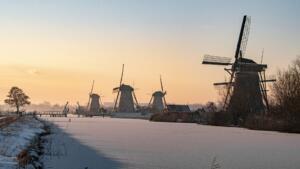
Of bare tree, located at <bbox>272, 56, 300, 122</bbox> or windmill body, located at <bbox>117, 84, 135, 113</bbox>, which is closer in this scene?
bare tree, located at <bbox>272, 56, 300, 122</bbox>

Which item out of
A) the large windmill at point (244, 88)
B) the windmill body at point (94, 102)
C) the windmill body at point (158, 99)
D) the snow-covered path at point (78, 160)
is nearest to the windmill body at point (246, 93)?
the large windmill at point (244, 88)

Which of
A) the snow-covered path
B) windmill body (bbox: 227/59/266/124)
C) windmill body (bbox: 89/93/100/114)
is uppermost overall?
windmill body (bbox: 89/93/100/114)

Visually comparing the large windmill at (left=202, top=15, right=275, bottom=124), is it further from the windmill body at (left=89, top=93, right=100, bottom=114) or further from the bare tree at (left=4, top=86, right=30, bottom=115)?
the windmill body at (left=89, top=93, right=100, bottom=114)

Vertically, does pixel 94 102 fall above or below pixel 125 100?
above

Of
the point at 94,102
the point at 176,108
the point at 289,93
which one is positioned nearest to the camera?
the point at 289,93

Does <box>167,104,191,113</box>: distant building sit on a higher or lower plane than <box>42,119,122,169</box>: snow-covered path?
higher

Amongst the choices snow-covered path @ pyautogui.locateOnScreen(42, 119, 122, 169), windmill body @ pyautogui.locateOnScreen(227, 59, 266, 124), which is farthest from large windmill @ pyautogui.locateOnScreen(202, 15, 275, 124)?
snow-covered path @ pyautogui.locateOnScreen(42, 119, 122, 169)

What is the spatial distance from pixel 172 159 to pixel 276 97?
154ft

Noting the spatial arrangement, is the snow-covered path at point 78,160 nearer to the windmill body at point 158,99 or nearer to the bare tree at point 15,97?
the bare tree at point 15,97

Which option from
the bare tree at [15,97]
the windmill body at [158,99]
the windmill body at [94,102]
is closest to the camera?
the bare tree at [15,97]

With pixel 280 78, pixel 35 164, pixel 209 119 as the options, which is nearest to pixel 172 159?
pixel 35 164

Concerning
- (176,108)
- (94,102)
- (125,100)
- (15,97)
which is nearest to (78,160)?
(15,97)

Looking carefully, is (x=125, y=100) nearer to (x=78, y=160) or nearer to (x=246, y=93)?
(x=246, y=93)

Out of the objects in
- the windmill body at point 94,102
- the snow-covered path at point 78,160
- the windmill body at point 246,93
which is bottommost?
the snow-covered path at point 78,160
